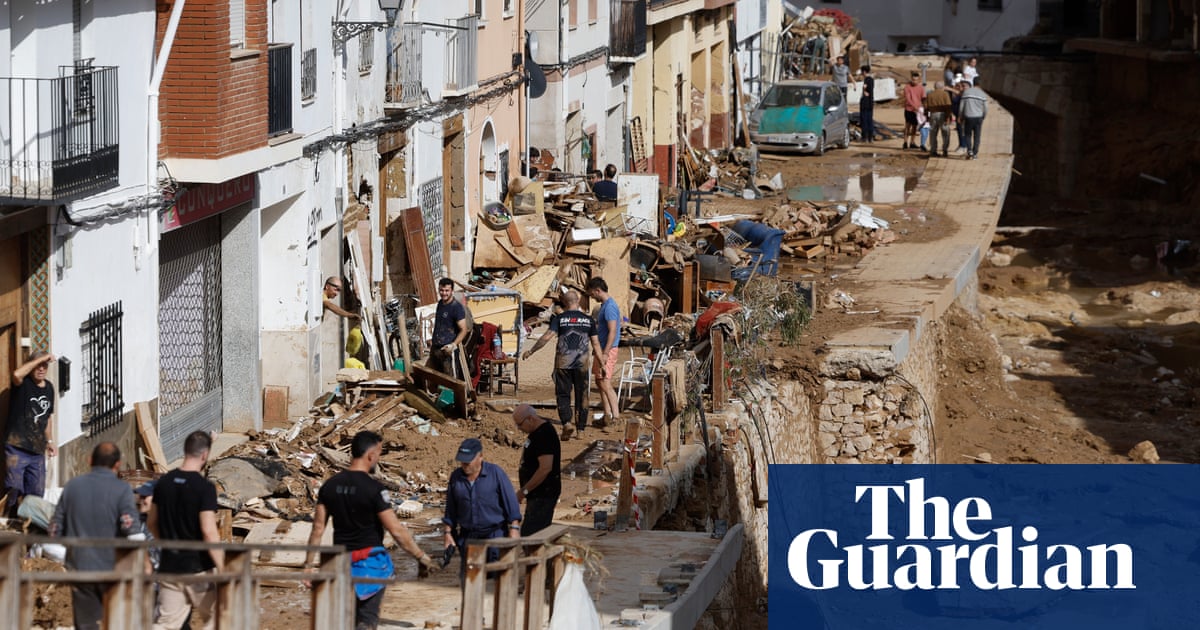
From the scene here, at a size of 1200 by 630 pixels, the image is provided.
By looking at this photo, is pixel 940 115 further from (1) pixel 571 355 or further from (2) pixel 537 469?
(2) pixel 537 469

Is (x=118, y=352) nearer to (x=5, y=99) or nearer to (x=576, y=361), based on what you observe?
(x=5, y=99)

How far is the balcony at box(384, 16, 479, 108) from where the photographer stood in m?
22.0

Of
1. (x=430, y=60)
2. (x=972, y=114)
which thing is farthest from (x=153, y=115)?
(x=972, y=114)

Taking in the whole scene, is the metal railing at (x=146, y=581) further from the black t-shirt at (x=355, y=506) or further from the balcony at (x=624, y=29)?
the balcony at (x=624, y=29)

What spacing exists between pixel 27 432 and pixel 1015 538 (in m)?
14.0

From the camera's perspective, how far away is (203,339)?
17531 millimetres

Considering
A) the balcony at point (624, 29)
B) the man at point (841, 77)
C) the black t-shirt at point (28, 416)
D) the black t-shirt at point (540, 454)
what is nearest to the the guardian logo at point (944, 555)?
the black t-shirt at point (540, 454)

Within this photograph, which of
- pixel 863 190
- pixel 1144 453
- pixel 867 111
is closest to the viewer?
pixel 1144 453

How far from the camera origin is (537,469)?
11.9m

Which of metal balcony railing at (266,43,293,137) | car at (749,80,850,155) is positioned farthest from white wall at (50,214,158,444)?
car at (749,80,850,155)

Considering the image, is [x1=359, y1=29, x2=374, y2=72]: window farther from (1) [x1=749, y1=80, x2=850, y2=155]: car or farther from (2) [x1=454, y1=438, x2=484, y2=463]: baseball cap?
(1) [x1=749, y1=80, x2=850, y2=155]: car

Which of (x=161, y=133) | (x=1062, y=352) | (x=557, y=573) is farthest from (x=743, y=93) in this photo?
(x=557, y=573)

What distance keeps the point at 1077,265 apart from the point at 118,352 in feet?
94.7

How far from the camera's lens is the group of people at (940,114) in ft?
123
